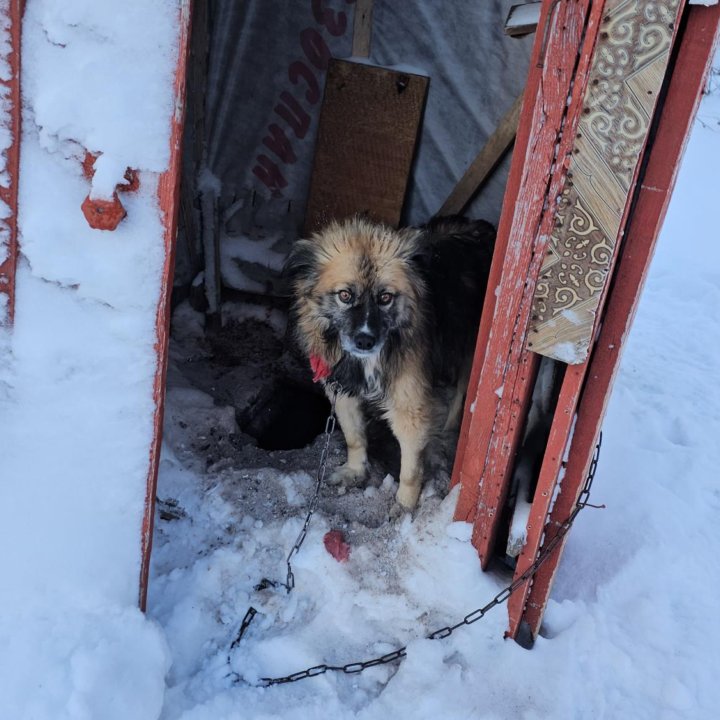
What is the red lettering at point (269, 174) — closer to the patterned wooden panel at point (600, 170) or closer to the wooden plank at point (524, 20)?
the wooden plank at point (524, 20)

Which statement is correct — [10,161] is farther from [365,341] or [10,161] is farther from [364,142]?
[364,142]

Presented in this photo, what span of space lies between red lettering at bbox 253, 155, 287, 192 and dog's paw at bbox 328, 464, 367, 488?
219 cm

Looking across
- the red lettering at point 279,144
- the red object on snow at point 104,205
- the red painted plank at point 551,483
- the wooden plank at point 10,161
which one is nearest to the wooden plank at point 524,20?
the red painted plank at point 551,483

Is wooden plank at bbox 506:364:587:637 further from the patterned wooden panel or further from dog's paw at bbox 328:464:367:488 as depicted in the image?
dog's paw at bbox 328:464:367:488

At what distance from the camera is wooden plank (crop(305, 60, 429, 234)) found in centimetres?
368

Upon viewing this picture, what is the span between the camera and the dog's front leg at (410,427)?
104 inches

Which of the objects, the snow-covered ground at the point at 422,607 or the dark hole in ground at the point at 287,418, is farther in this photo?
the dark hole in ground at the point at 287,418

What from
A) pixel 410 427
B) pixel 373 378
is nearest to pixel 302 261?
pixel 373 378

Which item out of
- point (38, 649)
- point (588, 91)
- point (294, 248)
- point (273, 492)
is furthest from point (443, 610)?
point (588, 91)

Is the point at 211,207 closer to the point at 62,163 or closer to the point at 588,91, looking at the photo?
the point at 62,163

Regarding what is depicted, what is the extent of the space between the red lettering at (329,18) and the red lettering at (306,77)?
0.27 metres

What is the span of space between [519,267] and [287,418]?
7.74ft

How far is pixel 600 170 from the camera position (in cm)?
162

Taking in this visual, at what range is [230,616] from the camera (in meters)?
2.29
